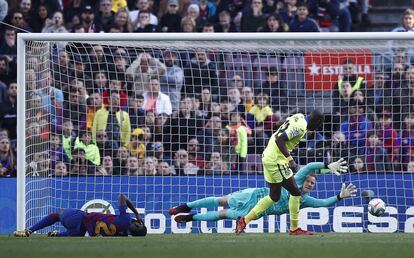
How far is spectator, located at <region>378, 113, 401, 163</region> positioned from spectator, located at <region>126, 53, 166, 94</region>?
3902 millimetres

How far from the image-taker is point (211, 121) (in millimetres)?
19328

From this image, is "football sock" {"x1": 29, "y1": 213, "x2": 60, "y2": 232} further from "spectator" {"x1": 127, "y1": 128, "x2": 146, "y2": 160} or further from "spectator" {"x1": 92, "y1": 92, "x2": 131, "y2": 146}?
"spectator" {"x1": 127, "y1": 128, "x2": 146, "y2": 160}

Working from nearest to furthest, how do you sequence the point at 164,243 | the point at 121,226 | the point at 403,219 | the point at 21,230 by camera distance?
the point at 164,243
the point at 121,226
the point at 21,230
the point at 403,219

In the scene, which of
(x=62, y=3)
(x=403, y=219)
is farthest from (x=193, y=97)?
(x=62, y=3)

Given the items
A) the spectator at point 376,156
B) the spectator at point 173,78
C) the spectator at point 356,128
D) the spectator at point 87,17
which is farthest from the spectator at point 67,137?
the spectator at point 376,156

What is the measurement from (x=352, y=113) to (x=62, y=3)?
7591 mm

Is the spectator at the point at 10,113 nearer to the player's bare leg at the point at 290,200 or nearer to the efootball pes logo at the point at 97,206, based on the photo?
the efootball pes logo at the point at 97,206

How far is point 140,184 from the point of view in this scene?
18750 mm

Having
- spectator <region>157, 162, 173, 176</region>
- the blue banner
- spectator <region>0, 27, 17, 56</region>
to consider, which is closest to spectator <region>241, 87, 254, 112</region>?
the blue banner

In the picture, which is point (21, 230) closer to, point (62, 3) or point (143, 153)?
point (143, 153)

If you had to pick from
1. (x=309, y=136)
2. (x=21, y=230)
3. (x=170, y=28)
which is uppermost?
(x=170, y=28)

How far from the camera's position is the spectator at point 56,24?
22580 millimetres

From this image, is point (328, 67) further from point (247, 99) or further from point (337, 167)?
point (337, 167)

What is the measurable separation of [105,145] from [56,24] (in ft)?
14.5
